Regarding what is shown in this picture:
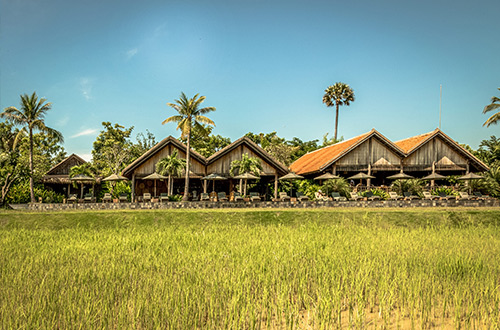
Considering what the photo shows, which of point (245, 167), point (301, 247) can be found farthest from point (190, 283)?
point (245, 167)

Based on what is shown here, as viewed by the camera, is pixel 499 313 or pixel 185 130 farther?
pixel 185 130

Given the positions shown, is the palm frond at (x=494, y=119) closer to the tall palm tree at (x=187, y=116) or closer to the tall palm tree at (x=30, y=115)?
the tall palm tree at (x=187, y=116)

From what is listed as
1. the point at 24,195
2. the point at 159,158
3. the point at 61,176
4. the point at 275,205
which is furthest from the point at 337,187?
the point at 61,176

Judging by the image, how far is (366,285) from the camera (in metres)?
4.29

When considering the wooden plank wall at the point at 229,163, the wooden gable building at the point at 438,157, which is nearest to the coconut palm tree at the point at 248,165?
the wooden plank wall at the point at 229,163

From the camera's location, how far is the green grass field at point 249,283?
3.48 metres

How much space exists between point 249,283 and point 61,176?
99.1ft

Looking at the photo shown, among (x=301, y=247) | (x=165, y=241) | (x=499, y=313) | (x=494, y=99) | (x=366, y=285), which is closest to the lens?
(x=499, y=313)

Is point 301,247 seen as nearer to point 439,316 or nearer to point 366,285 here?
point 366,285

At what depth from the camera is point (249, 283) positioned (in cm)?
441

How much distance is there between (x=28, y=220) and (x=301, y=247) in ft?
31.5

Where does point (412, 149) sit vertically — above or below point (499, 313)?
above

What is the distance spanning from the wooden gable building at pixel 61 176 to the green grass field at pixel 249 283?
72.4 ft

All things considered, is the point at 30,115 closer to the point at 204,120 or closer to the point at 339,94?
the point at 204,120
